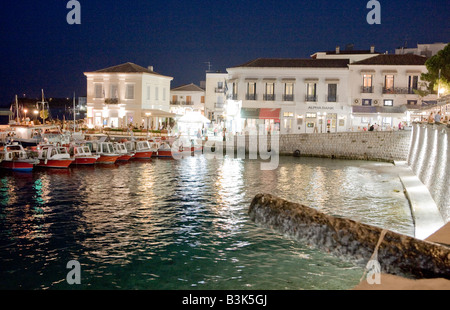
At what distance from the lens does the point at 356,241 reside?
10.2m

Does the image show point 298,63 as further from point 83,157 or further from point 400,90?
point 83,157

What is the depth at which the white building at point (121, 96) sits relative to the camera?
198 feet

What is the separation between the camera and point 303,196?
917 inches

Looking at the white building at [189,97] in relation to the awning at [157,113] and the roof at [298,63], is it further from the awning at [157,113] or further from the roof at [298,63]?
the roof at [298,63]

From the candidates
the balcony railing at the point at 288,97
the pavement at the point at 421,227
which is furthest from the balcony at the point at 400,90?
the pavement at the point at 421,227

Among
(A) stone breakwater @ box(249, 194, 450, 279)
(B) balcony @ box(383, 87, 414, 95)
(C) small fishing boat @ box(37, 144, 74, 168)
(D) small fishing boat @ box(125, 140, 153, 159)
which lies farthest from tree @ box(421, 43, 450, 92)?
(A) stone breakwater @ box(249, 194, 450, 279)

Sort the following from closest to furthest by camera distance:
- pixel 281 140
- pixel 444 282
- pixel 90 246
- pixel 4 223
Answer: pixel 444 282
pixel 90 246
pixel 4 223
pixel 281 140

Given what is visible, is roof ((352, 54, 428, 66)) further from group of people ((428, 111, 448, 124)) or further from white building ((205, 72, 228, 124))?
white building ((205, 72, 228, 124))

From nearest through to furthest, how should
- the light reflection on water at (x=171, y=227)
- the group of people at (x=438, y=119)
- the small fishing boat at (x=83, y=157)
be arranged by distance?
the light reflection on water at (x=171, y=227) < the group of people at (x=438, y=119) < the small fishing boat at (x=83, y=157)

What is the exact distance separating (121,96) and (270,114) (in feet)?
68.6

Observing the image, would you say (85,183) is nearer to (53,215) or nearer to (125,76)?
(53,215)

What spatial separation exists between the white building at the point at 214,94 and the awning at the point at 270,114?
15.5 m

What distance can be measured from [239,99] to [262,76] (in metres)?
3.92
